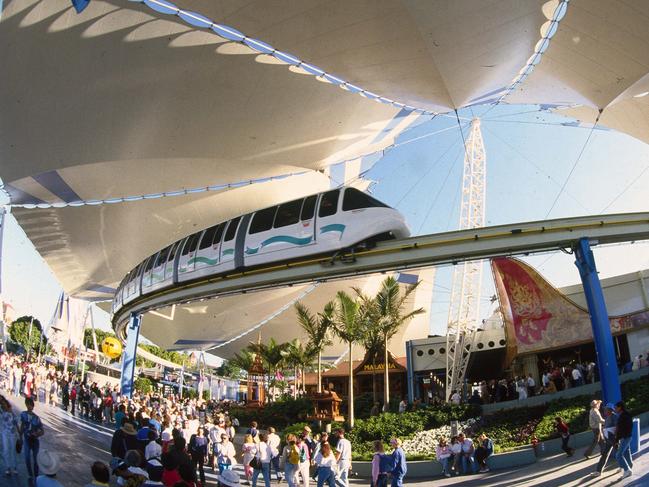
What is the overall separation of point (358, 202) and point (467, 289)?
2524 centimetres

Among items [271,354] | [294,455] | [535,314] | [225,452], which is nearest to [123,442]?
[225,452]

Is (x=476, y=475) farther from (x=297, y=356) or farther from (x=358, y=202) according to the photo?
(x=297, y=356)

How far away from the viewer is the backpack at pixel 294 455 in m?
11.4

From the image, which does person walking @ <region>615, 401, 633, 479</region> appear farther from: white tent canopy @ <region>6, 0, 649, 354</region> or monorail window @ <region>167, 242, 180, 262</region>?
monorail window @ <region>167, 242, 180, 262</region>

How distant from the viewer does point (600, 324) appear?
13961 mm

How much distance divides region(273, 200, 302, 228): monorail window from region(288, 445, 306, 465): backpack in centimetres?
783

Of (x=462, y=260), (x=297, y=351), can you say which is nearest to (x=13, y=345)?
(x=297, y=351)

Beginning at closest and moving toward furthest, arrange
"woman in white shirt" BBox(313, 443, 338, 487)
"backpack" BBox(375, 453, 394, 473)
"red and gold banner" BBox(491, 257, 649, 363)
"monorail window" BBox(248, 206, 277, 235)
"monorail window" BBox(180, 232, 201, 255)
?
"backpack" BBox(375, 453, 394, 473), "woman in white shirt" BBox(313, 443, 338, 487), "monorail window" BBox(248, 206, 277, 235), "monorail window" BBox(180, 232, 201, 255), "red and gold banner" BBox(491, 257, 649, 363)

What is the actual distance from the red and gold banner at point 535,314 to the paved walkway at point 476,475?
1388 cm

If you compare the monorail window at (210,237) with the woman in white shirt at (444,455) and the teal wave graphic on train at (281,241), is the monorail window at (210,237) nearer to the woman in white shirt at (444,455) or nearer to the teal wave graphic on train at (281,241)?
the teal wave graphic on train at (281,241)

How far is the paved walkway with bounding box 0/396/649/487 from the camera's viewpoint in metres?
10.0

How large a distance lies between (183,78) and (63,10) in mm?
4601

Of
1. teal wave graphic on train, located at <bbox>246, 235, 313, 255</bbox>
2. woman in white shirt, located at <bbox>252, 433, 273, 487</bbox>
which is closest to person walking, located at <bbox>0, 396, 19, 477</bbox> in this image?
woman in white shirt, located at <bbox>252, 433, 273, 487</bbox>

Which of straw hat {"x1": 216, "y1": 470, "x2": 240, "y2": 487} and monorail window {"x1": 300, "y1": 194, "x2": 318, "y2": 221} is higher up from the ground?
monorail window {"x1": 300, "y1": 194, "x2": 318, "y2": 221}
